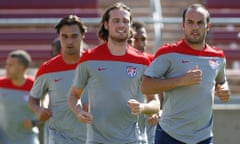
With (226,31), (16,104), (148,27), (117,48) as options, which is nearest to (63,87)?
(117,48)

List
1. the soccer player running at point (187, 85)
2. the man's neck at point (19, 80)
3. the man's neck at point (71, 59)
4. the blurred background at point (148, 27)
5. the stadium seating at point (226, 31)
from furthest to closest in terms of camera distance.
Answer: the stadium seating at point (226, 31), the man's neck at point (19, 80), the blurred background at point (148, 27), the man's neck at point (71, 59), the soccer player running at point (187, 85)

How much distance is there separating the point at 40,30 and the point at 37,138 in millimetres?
2858

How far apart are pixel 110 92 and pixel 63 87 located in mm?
1408

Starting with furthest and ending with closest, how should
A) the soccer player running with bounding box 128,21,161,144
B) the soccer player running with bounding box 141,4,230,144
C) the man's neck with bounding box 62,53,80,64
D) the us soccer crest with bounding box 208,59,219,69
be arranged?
the man's neck with bounding box 62,53,80,64 < the soccer player running with bounding box 128,21,161,144 < the us soccer crest with bounding box 208,59,219,69 < the soccer player running with bounding box 141,4,230,144

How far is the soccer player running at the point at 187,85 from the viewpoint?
262 inches

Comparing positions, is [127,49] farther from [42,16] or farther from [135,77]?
[42,16]

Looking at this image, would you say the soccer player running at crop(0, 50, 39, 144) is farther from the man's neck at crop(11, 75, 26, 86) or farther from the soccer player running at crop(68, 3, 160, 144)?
the soccer player running at crop(68, 3, 160, 144)

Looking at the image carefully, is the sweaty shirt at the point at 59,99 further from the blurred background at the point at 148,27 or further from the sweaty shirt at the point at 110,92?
the blurred background at the point at 148,27

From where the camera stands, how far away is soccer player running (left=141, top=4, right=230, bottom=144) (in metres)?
6.65

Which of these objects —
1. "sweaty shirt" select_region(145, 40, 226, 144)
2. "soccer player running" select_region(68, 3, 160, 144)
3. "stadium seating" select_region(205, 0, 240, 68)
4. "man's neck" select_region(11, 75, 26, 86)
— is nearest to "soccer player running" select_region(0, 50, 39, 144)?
"man's neck" select_region(11, 75, 26, 86)

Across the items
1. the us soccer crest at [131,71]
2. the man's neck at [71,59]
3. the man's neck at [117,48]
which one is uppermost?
the man's neck at [117,48]

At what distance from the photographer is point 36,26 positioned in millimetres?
14359

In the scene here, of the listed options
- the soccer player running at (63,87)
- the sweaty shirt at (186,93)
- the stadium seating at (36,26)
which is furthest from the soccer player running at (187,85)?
the stadium seating at (36,26)

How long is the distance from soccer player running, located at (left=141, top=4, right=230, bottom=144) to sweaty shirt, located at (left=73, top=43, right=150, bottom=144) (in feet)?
0.61
